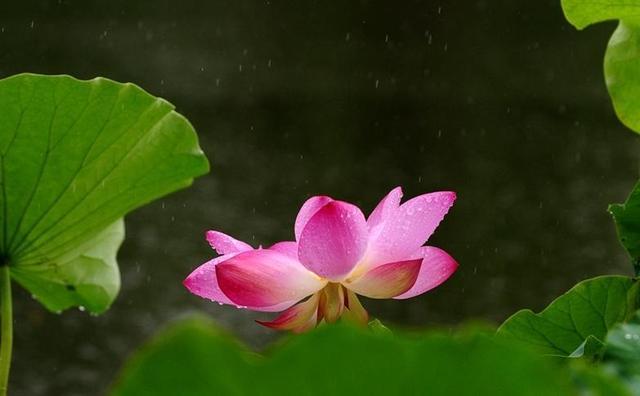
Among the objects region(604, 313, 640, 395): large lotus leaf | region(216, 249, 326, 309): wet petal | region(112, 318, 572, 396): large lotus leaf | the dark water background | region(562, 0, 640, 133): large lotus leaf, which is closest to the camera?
region(112, 318, 572, 396): large lotus leaf

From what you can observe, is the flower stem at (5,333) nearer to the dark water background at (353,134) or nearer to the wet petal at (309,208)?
the wet petal at (309,208)

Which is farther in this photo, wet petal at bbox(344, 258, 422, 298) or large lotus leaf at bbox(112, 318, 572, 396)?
wet petal at bbox(344, 258, 422, 298)

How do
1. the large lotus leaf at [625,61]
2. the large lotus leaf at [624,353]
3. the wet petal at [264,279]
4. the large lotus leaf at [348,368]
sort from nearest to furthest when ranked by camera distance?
the large lotus leaf at [348,368]
the large lotus leaf at [624,353]
the wet petal at [264,279]
the large lotus leaf at [625,61]

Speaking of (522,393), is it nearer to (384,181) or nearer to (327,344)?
→ (327,344)

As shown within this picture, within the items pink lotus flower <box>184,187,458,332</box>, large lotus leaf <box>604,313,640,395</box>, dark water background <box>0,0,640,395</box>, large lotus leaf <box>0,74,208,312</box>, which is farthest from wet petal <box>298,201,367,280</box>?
dark water background <box>0,0,640,395</box>

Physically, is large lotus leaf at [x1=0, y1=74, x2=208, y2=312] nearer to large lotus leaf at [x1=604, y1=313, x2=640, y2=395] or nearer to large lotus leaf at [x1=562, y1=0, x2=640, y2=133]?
large lotus leaf at [x1=562, y1=0, x2=640, y2=133]

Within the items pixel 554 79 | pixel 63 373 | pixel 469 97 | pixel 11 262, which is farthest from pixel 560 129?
pixel 11 262

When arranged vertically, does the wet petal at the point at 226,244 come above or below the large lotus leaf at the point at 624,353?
below

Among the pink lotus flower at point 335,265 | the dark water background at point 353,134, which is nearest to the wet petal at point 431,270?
the pink lotus flower at point 335,265
